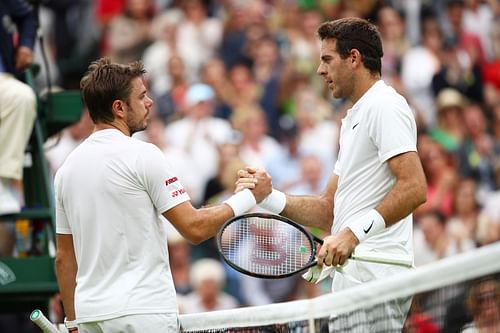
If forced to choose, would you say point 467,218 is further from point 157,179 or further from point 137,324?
point 137,324

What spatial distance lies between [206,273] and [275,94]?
3469mm

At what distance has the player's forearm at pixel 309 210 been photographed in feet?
24.5

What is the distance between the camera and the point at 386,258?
22.0 ft

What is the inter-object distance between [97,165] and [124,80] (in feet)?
1.51

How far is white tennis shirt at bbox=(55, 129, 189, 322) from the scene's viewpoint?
6453mm

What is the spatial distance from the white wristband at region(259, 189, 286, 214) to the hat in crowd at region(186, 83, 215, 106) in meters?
7.22

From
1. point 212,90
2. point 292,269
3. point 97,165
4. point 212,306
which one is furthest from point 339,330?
point 212,90

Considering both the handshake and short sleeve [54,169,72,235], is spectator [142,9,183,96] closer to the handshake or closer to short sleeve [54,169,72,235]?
the handshake

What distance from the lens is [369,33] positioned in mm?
6945

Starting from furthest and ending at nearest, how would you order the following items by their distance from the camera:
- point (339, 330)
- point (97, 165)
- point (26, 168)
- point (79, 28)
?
point (79, 28) < point (26, 168) < point (97, 165) < point (339, 330)

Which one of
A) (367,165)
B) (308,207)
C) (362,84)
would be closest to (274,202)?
(308,207)

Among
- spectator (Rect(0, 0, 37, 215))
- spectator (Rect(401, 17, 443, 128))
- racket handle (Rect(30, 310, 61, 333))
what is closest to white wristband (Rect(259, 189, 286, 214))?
racket handle (Rect(30, 310, 61, 333))

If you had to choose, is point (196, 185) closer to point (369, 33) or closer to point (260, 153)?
point (260, 153)

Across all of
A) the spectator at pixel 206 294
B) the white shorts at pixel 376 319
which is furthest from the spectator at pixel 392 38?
the white shorts at pixel 376 319
